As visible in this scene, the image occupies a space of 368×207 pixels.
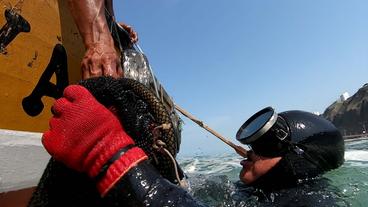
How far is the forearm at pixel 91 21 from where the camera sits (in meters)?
2.75

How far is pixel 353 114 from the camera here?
62.6 metres

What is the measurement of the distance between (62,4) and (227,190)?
8.47 ft

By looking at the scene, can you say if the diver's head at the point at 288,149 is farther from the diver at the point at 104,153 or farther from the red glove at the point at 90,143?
the red glove at the point at 90,143

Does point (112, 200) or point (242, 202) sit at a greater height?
point (112, 200)

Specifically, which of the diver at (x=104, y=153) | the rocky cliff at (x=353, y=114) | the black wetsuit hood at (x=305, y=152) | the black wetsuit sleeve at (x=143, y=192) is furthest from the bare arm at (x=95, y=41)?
the rocky cliff at (x=353, y=114)

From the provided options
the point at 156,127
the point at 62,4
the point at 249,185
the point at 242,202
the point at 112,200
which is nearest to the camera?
the point at 112,200

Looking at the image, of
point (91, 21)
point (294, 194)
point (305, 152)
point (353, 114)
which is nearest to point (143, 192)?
point (91, 21)

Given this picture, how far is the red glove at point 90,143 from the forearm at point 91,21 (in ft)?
5.14

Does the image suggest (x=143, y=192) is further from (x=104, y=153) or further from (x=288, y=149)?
(x=288, y=149)

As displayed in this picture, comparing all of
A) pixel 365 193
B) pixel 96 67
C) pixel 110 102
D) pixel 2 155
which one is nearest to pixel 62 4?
pixel 96 67

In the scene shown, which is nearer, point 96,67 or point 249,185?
point 96,67

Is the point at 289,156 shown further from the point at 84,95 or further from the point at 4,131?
the point at 84,95

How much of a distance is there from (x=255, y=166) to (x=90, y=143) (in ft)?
10.3

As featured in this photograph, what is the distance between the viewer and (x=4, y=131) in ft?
8.09
